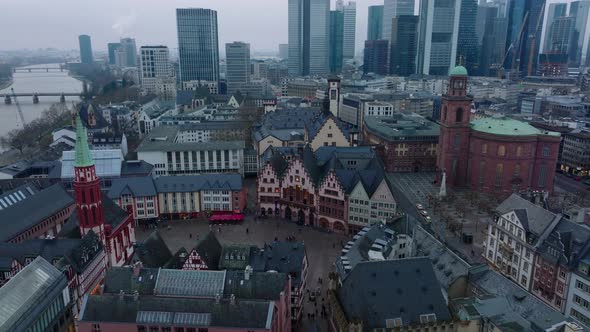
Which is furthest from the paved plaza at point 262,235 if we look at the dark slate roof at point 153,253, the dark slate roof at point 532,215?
the dark slate roof at point 532,215

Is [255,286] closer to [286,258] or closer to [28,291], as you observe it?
[286,258]

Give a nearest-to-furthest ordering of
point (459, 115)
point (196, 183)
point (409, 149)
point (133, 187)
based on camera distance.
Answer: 1. point (133, 187)
2. point (196, 183)
3. point (459, 115)
4. point (409, 149)

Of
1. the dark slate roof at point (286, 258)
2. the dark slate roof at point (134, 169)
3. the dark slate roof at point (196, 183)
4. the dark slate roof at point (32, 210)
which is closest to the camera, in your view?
the dark slate roof at point (286, 258)

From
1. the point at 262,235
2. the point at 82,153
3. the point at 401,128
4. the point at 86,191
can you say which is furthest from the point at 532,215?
the point at 401,128

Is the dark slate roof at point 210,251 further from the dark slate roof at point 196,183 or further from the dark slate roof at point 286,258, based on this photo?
the dark slate roof at point 196,183

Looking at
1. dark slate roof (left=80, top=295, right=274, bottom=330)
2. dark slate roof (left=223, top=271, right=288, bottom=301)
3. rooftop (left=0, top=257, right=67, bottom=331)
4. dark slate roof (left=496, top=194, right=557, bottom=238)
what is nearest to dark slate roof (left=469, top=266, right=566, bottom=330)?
dark slate roof (left=496, top=194, right=557, bottom=238)

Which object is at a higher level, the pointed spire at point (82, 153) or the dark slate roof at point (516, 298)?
the pointed spire at point (82, 153)

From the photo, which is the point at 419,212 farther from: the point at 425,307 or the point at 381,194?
the point at 425,307
